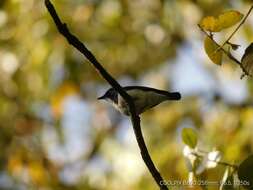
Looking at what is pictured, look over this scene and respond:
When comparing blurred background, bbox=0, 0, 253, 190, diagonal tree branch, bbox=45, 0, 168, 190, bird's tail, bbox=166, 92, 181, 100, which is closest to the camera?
diagonal tree branch, bbox=45, 0, 168, 190

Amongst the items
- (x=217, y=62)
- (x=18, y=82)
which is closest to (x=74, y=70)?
(x=18, y=82)

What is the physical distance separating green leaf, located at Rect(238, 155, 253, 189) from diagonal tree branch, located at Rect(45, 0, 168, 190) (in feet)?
0.60

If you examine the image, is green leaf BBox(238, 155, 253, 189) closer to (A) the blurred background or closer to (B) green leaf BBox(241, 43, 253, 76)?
(B) green leaf BBox(241, 43, 253, 76)

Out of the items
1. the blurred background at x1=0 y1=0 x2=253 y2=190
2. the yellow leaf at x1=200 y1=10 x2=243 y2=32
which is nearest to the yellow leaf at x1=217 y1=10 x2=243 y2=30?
the yellow leaf at x1=200 y1=10 x2=243 y2=32

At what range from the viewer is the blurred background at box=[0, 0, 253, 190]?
11.0 ft

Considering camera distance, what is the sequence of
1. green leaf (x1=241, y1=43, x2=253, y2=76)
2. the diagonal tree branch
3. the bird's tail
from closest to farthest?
the diagonal tree branch
green leaf (x1=241, y1=43, x2=253, y2=76)
the bird's tail

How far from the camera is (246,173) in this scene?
1495 mm

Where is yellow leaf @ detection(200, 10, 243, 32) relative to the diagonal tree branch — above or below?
above

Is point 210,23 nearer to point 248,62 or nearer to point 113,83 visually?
point 248,62

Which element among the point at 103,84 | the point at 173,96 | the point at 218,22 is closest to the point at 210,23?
the point at 218,22

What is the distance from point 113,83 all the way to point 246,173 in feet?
1.09

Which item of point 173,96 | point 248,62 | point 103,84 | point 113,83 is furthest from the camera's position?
point 103,84

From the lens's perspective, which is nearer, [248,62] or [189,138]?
[248,62]

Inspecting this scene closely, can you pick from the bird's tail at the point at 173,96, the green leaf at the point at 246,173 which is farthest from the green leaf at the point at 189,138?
the green leaf at the point at 246,173
